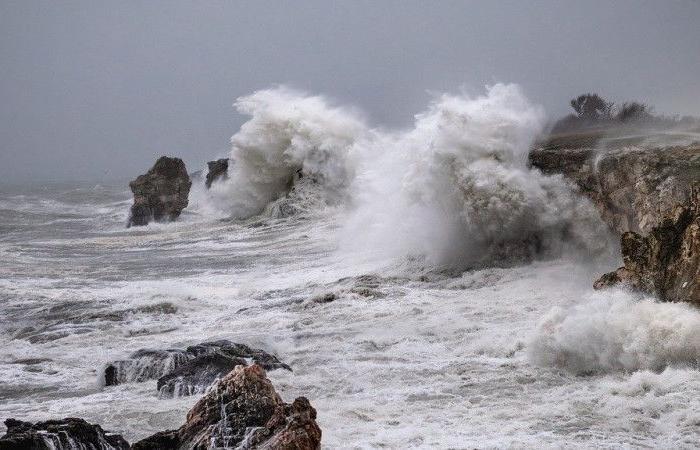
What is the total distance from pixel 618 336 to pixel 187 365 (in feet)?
15.2

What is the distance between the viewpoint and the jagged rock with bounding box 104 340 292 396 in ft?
25.2

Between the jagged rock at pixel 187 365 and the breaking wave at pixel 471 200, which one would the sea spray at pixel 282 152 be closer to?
the breaking wave at pixel 471 200

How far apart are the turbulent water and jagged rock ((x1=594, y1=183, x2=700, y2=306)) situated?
0.33 meters

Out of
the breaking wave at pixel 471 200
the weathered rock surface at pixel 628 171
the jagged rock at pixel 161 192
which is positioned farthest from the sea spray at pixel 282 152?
the weathered rock surface at pixel 628 171

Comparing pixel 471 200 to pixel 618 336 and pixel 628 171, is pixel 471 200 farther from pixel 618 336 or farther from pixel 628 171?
pixel 618 336

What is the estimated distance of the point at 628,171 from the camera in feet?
36.7

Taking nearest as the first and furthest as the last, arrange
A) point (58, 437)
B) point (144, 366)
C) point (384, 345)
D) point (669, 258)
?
point (58, 437) → point (669, 258) → point (144, 366) → point (384, 345)

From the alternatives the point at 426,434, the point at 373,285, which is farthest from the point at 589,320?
the point at 373,285

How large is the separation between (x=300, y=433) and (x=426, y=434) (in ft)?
4.59

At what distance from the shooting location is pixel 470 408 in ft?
22.3

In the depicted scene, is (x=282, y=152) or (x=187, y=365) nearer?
(x=187, y=365)

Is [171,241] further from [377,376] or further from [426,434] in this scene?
[426,434]

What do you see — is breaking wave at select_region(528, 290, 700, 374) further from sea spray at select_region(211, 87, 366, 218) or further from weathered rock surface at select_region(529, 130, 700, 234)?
sea spray at select_region(211, 87, 366, 218)

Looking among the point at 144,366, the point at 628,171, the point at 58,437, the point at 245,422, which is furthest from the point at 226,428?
the point at 628,171
